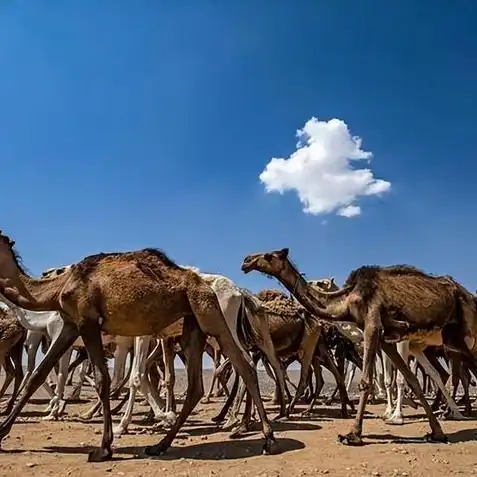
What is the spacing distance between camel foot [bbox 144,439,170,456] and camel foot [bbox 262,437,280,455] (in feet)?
4.64

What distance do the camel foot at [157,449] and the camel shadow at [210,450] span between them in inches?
2.5

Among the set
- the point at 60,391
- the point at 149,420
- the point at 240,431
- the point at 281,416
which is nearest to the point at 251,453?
the point at 240,431

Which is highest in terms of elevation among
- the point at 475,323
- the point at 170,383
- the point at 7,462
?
the point at 475,323

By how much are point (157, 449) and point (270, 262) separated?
420cm

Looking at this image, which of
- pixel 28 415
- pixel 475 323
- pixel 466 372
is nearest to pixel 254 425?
pixel 475 323

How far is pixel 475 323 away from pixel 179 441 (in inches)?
228

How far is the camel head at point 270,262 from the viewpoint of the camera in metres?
11.3

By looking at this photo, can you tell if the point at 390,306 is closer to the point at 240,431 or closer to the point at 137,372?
the point at 240,431

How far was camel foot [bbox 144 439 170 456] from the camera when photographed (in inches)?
333

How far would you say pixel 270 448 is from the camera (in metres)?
8.34

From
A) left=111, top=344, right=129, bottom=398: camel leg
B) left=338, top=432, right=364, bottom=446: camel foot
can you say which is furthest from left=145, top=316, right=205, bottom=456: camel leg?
left=111, top=344, right=129, bottom=398: camel leg

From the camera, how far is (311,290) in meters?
11.1

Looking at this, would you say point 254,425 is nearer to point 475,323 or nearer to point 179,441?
point 179,441

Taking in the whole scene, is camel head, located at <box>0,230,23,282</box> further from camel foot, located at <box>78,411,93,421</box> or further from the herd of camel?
camel foot, located at <box>78,411,93,421</box>
